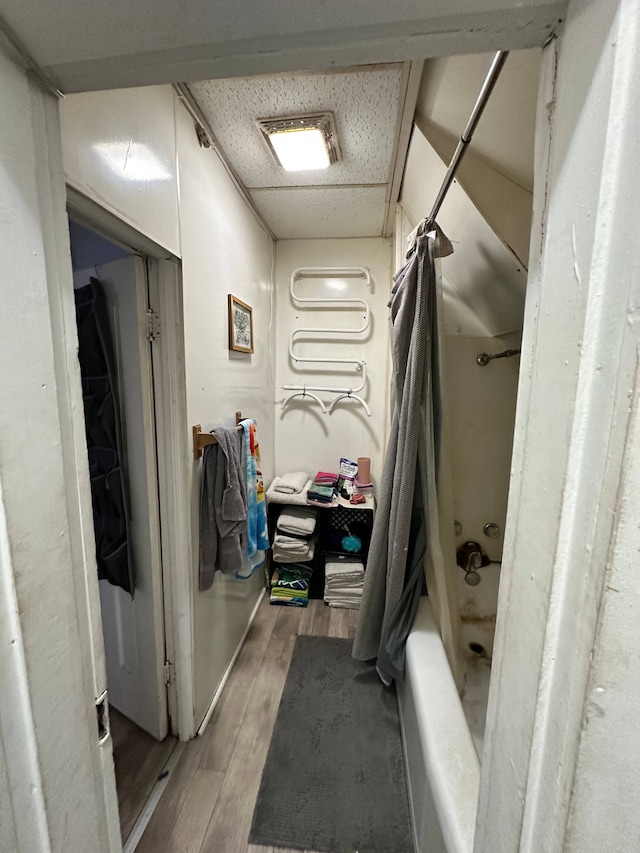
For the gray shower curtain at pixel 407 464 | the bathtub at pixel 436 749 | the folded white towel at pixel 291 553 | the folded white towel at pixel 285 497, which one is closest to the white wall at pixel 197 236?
the folded white towel at pixel 291 553

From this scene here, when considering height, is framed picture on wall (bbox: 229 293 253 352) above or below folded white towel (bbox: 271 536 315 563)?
above

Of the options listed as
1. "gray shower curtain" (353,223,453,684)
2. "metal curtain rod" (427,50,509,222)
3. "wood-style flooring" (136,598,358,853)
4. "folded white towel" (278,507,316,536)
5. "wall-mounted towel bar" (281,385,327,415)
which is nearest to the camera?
"metal curtain rod" (427,50,509,222)

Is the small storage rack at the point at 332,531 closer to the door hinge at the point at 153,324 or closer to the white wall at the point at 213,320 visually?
the white wall at the point at 213,320

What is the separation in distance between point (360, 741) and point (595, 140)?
196cm

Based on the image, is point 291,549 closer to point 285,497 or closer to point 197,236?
point 285,497

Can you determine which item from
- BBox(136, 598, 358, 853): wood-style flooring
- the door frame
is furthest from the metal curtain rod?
→ BBox(136, 598, 358, 853): wood-style flooring

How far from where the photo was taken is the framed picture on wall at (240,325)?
1.65 meters

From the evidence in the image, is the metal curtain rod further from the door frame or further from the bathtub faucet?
the bathtub faucet

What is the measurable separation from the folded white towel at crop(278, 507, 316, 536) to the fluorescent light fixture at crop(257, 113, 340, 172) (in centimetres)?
199

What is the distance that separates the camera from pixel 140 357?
1.19 m

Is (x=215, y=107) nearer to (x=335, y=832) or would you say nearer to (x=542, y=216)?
(x=542, y=216)

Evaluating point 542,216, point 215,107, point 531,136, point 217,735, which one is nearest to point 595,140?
point 542,216

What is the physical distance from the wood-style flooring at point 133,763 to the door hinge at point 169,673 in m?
0.26

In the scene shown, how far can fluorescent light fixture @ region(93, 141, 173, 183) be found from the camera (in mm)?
863
